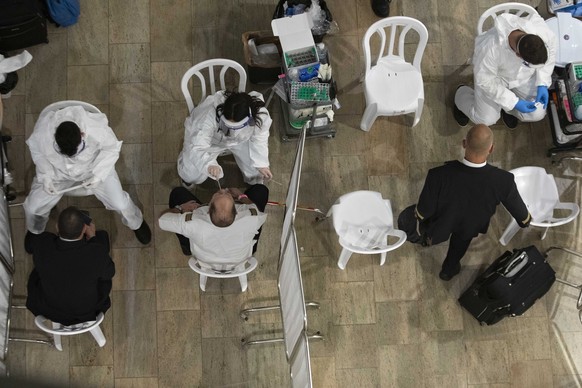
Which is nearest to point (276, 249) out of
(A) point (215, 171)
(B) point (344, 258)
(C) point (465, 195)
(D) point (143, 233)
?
(B) point (344, 258)

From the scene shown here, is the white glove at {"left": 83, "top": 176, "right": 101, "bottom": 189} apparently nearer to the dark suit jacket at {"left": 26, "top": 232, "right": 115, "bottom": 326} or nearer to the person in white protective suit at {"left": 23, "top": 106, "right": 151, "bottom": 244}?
the person in white protective suit at {"left": 23, "top": 106, "right": 151, "bottom": 244}

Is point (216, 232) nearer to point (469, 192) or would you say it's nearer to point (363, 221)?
point (363, 221)

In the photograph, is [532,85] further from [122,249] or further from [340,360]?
[122,249]

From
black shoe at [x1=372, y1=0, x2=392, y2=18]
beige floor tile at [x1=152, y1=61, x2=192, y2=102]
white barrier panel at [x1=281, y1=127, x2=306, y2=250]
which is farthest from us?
black shoe at [x1=372, y1=0, x2=392, y2=18]

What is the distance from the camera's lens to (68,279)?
390cm


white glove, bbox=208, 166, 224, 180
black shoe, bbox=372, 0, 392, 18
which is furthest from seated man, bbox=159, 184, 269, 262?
black shoe, bbox=372, 0, 392, 18

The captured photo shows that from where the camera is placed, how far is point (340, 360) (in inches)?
190

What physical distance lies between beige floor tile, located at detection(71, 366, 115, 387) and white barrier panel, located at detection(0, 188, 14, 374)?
0.66m

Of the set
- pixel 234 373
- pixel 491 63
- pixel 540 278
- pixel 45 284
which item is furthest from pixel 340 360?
pixel 491 63

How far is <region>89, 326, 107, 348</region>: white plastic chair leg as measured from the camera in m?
4.59

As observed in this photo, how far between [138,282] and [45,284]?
102 cm

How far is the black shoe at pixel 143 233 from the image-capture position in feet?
15.6

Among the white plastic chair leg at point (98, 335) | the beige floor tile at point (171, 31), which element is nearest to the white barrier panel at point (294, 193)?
the white plastic chair leg at point (98, 335)

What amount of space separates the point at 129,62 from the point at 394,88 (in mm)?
2294
